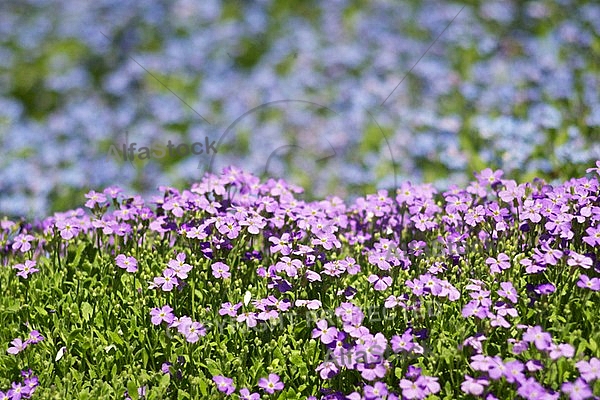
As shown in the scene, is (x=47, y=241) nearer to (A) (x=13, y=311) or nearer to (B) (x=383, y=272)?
(A) (x=13, y=311)

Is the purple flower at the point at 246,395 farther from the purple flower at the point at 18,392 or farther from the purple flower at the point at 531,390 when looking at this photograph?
the purple flower at the point at 531,390

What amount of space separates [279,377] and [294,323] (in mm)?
317

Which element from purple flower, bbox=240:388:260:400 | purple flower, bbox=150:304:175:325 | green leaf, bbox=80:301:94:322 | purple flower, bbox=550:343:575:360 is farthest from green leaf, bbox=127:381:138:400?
purple flower, bbox=550:343:575:360

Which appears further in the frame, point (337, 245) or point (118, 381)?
point (337, 245)

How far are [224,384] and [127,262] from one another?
959 millimetres

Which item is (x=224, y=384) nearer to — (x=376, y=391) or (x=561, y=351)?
(x=376, y=391)

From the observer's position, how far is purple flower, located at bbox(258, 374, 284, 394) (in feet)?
11.8

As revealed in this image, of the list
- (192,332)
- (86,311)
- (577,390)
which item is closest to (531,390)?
(577,390)

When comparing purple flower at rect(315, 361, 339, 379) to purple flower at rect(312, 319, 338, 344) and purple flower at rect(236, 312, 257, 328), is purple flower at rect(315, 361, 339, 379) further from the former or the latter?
purple flower at rect(236, 312, 257, 328)

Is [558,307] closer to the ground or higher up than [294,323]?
higher up

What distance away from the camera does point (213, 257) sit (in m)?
4.24

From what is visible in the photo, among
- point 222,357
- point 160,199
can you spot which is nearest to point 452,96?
point 160,199

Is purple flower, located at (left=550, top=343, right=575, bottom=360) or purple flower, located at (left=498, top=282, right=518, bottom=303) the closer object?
purple flower, located at (left=550, top=343, right=575, bottom=360)

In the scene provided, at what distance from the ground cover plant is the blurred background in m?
2.69
